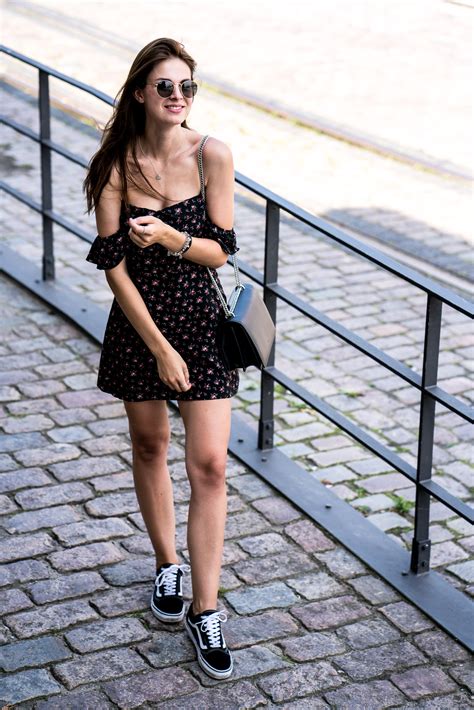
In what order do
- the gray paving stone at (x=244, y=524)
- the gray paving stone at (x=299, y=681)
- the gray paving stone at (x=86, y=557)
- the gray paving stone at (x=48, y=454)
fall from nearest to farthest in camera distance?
the gray paving stone at (x=299, y=681)
the gray paving stone at (x=86, y=557)
the gray paving stone at (x=244, y=524)
the gray paving stone at (x=48, y=454)

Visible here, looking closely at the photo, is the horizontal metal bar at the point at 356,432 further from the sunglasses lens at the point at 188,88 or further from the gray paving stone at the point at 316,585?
the sunglasses lens at the point at 188,88

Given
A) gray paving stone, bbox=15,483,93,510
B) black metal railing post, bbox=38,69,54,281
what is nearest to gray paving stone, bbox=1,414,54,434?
gray paving stone, bbox=15,483,93,510

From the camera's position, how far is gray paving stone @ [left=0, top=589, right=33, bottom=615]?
4.51 meters

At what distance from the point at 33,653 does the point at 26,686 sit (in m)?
0.19

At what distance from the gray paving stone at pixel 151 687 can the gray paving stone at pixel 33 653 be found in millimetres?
254

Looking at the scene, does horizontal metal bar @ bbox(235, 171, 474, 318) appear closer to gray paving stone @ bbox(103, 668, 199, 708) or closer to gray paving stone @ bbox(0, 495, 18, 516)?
gray paving stone @ bbox(103, 668, 199, 708)

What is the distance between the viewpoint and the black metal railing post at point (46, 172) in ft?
23.4

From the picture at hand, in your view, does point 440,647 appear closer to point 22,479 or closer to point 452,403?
point 452,403

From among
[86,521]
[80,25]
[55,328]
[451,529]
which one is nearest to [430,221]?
[55,328]

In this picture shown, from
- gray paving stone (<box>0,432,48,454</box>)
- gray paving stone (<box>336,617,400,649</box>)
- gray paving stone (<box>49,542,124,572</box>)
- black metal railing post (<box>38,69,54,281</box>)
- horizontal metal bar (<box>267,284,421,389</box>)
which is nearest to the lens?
gray paving stone (<box>336,617,400,649</box>)

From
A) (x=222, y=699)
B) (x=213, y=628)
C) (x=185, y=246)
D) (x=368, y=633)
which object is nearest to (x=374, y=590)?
(x=368, y=633)

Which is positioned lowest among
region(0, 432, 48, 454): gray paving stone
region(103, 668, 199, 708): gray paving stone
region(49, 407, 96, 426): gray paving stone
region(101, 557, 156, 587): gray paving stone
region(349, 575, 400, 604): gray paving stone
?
region(349, 575, 400, 604): gray paving stone

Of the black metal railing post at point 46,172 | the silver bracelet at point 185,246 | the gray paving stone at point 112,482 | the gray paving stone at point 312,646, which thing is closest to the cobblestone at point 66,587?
the gray paving stone at point 112,482

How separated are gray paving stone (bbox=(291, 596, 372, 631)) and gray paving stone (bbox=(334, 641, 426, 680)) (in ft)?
0.67
